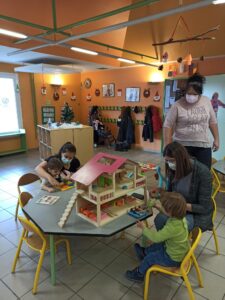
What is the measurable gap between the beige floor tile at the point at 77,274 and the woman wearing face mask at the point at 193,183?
102 cm

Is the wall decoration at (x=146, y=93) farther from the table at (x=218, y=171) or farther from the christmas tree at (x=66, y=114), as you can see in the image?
the table at (x=218, y=171)

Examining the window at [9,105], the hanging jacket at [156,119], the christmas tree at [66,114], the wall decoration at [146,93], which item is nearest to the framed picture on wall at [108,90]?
the wall decoration at [146,93]

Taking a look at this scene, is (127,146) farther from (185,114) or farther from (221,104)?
(185,114)

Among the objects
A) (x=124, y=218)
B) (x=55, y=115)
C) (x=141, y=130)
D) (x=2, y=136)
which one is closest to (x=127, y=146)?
(x=141, y=130)

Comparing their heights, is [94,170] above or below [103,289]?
above

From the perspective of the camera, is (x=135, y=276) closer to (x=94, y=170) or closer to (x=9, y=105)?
(x=94, y=170)

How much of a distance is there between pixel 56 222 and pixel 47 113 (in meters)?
6.03

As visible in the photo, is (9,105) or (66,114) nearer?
(9,105)

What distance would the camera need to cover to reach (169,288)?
184 cm

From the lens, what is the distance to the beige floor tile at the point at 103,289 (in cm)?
178

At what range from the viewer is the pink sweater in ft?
7.80

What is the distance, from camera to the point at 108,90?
24.2 ft

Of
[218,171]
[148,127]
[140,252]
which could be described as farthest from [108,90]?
[140,252]

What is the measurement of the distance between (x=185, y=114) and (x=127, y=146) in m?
4.52
